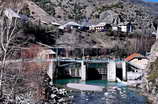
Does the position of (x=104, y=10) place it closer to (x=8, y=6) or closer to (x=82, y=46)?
(x=82, y=46)

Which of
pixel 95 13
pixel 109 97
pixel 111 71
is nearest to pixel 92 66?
pixel 111 71

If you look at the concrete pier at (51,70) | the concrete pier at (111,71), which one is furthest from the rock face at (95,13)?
the concrete pier at (51,70)

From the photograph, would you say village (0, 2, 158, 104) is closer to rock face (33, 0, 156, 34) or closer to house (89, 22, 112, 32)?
house (89, 22, 112, 32)

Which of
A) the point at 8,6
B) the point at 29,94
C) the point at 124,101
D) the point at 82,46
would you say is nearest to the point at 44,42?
the point at 82,46

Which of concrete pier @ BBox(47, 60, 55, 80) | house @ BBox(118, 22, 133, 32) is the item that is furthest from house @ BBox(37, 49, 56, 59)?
house @ BBox(118, 22, 133, 32)

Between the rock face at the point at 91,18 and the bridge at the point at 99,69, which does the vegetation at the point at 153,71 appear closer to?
the bridge at the point at 99,69

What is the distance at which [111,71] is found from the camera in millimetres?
42969

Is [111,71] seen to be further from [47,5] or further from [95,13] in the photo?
[47,5]

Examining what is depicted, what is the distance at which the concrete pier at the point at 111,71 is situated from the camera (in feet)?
139

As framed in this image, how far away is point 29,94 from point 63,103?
4657 millimetres

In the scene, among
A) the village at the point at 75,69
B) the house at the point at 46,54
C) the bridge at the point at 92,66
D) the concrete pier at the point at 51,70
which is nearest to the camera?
the village at the point at 75,69

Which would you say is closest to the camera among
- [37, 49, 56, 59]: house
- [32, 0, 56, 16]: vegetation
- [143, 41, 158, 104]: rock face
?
[143, 41, 158, 104]: rock face

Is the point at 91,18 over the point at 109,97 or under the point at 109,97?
over

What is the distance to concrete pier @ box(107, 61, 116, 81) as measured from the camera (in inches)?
1670
